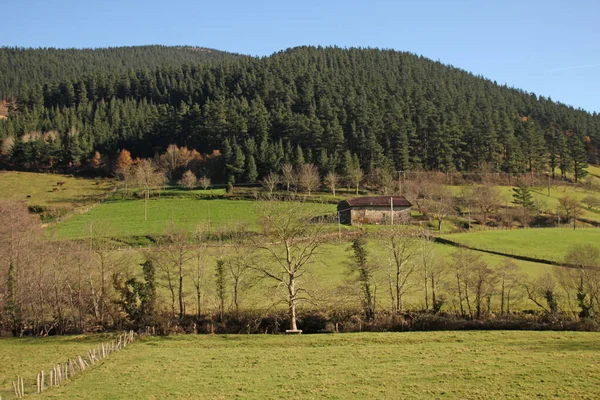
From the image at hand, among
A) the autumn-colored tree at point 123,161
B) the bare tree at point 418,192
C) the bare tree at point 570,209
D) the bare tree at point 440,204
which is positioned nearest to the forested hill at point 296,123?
the autumn-colored tree at point 123,161

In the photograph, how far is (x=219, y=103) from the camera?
131 m

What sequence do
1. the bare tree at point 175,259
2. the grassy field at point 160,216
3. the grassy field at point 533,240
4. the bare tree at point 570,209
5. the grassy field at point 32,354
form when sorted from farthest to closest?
the bare tree at point 570,209
the grassy field at point 160,216
the grassy field at point 533,240
the bare tree at point 175,259
the grassy field at point 32,354

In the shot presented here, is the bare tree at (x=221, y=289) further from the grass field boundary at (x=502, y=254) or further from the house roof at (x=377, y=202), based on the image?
the house roof at (x=377, y=202)

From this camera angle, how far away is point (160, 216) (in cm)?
7588

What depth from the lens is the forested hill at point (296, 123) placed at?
10894 cm

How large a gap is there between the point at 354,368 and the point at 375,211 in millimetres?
52509

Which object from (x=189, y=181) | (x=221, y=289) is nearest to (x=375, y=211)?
(x=221, y=289)

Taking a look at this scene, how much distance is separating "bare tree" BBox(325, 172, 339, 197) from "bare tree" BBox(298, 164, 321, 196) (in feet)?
6.25

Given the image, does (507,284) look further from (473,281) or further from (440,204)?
(440,204)

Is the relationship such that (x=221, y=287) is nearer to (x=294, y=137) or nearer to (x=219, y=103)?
(x=294, y=137)

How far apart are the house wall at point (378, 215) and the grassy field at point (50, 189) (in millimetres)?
51511

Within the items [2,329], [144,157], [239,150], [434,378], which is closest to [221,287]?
[2,329]

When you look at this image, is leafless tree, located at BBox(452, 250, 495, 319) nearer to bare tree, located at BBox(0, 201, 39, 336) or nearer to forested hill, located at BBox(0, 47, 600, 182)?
bare tree, located at BBox(0, 201, 39, 336)

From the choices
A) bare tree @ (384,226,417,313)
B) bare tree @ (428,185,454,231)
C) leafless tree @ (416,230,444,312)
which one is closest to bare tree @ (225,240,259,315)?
bare tree @ (384,226,417,313)
